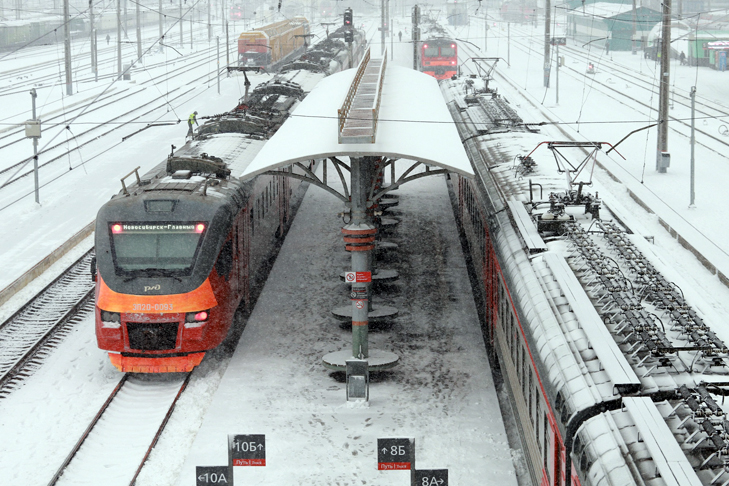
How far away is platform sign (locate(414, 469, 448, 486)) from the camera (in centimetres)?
1005

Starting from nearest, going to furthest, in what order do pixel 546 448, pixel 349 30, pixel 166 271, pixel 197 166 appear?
pixel 546 448 < pixel 166 271 < pixel 197 166 < pixel 349 30

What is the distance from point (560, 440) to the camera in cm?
870

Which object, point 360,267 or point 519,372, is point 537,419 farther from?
point 360,267

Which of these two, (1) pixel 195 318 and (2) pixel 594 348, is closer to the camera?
(2) pixel 594 348

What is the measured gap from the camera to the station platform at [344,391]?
43.3ft

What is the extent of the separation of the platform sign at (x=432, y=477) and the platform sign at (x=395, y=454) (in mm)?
715

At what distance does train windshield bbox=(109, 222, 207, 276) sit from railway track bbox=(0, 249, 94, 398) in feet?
9.82

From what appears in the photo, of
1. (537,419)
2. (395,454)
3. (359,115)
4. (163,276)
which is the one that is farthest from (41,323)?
(537,419)

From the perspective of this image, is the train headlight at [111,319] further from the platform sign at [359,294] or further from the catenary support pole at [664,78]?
the catenary support pole at [664,78]

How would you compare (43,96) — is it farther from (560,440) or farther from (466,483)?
(560,440)

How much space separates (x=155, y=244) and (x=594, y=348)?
357 inches

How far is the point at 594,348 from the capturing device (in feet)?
28.7

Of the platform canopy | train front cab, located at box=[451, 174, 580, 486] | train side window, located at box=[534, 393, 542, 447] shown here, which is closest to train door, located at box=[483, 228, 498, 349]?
train front cab, located at box=[451, 174, 580, 486]

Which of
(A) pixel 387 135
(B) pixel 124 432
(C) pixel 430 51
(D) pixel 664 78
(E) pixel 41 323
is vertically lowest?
(B) pixel 124 432
